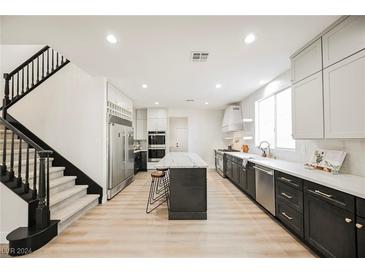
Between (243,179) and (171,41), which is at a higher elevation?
(171,41)

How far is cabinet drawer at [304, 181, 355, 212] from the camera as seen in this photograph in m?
1.63

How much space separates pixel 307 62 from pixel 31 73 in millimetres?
5663

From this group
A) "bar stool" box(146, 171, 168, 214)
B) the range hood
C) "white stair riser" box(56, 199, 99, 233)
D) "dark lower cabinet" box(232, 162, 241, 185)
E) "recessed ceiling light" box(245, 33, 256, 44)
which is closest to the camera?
"recessed ceiling light" box(245, 33, 256, 44)

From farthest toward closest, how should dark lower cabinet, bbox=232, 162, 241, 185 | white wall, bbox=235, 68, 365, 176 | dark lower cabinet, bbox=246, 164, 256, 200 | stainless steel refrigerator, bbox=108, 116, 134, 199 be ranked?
dark lower cabinet, bbox=232, 162, 241, 185, stainless steel refrigerator, bbox=108, 116, 134, 199, dark lower cabinet, bbox=246, 164, 256, 200, white wall, bbox=235, 68, 365, 176

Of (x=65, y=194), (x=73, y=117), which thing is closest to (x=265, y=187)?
(x=65, y=194)

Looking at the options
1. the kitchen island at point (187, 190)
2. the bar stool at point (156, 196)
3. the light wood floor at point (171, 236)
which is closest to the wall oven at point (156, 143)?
the bar stool at point (156, 196)

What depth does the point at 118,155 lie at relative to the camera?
4.60 metres

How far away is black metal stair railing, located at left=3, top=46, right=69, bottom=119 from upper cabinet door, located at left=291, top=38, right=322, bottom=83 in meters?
4.58

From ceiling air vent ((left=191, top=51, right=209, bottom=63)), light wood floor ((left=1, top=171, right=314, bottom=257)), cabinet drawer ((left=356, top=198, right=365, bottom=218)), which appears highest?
ceiling air vent ((left=191, top=51, right=209, bottom=63))

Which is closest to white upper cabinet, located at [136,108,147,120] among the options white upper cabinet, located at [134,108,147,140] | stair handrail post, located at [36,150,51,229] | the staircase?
white upper cabinet, located at [134,108,147,140]

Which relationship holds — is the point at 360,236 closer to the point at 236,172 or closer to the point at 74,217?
the point at 236,172

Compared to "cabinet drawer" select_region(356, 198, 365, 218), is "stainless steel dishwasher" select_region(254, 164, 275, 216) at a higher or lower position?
lower

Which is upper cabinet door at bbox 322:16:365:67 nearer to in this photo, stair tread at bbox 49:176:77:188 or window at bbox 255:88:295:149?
window at bbox 255:88:295:149

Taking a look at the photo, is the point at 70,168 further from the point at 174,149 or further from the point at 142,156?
the point at 174,149
